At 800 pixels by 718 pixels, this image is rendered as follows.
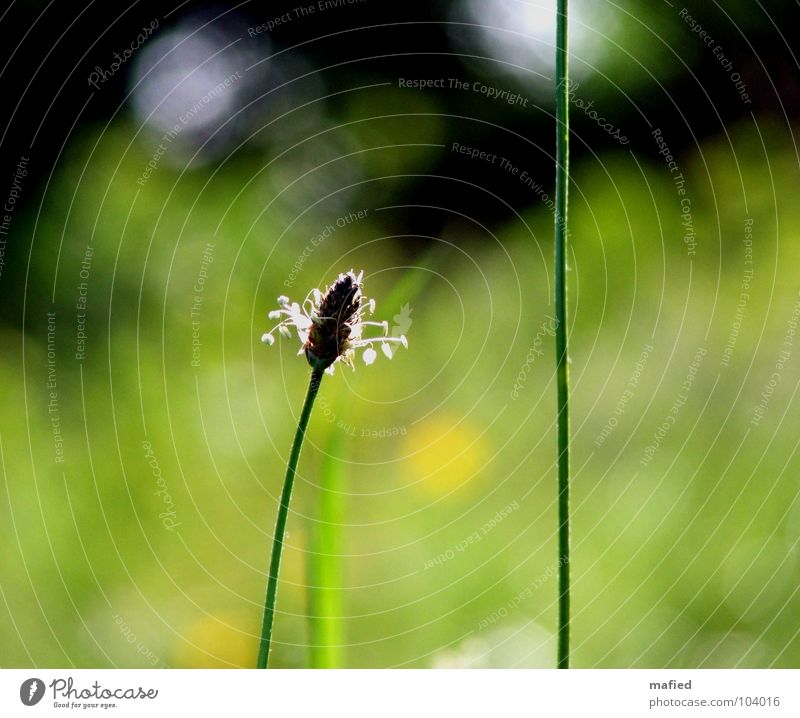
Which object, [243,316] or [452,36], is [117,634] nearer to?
[243,316]

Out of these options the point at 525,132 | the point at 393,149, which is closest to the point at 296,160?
the point at 393,149

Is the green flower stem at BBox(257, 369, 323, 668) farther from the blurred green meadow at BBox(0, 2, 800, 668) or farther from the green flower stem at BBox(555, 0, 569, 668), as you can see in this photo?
the blurred green meadow at BBox(0, 2, 800, 668)

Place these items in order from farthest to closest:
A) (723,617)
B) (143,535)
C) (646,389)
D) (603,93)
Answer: (603,93) < (646,389) < (143,535) < (723,617)

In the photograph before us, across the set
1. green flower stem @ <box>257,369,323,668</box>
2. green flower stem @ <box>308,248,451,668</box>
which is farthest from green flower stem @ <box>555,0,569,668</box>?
green flower stem @ <box>308,248,451,668</box>

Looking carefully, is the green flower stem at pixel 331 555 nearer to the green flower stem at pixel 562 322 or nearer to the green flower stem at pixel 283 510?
the green flower stem at pixel 283 510

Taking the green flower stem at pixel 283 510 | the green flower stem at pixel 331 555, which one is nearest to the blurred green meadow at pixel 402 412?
the green flower stem at pixel 331 555

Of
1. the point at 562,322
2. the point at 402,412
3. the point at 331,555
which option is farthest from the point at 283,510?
the point at 402,412
